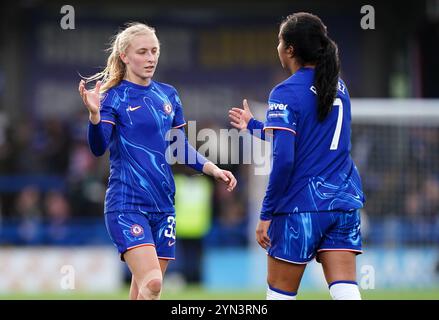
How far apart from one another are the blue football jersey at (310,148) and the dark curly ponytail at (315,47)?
3.1 inches

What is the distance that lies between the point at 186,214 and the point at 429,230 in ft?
12.3

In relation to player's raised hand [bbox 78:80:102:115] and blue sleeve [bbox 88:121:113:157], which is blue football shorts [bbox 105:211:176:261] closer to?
blue sleeve [bbox 88:121:113:157]

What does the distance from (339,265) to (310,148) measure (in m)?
0.73

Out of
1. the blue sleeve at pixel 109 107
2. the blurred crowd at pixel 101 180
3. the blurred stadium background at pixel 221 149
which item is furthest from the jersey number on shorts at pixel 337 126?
the blurred crowd at pixel 101 180

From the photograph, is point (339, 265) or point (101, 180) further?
point (101, 180)

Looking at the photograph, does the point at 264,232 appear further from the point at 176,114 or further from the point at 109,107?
the point at 109,107

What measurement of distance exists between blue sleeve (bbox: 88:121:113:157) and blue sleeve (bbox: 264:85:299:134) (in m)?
1.12

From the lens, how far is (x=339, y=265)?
631cm

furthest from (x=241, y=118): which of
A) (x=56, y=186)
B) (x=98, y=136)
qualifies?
(x=56, y=186)

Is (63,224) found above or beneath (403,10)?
beneath

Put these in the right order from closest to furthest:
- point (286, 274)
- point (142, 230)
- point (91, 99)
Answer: point (286, 274) → point (91, 99) → point (142, 230)

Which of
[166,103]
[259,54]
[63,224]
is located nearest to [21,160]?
[63,224]

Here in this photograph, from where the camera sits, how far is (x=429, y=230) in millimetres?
15914
